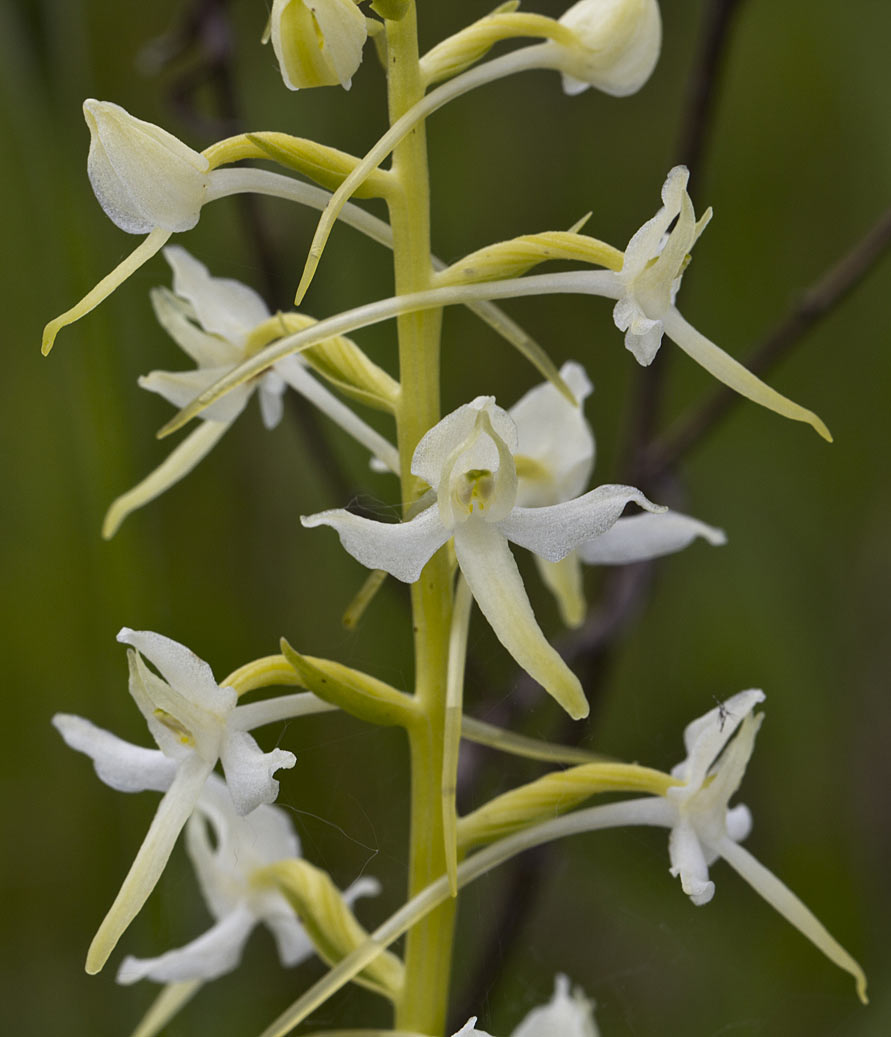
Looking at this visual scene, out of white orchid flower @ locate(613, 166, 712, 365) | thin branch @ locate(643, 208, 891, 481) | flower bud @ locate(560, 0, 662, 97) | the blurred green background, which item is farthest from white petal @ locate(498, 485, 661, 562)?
thin branch @ locate(643, 208, 891, 481)

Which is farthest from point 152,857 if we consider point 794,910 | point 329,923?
point 794,910

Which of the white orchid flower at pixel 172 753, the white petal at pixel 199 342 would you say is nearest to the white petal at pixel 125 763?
the white orchid flower at pixel 172 753

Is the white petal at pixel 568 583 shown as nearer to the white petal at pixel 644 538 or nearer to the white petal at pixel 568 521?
the white petal at pixel 644 538

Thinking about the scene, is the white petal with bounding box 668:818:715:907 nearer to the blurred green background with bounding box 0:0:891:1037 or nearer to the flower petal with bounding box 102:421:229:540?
the flower petal with bounding box 102:421:229:540

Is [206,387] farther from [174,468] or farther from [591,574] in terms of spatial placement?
[591,574]

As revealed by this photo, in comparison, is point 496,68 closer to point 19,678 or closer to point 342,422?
point 342,422
